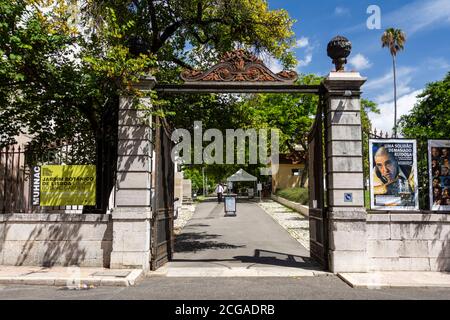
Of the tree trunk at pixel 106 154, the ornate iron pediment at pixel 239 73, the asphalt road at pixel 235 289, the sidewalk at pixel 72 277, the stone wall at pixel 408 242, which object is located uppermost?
the ornate iron pediment at pixel 239 73

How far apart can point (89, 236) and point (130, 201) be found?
1.37 m

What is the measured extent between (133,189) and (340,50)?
603 centimetres

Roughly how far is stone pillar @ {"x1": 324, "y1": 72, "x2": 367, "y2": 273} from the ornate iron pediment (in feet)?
3.79

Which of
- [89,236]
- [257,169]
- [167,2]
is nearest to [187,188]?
[257,169]

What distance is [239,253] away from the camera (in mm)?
12672

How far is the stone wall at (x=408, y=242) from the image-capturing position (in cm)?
962

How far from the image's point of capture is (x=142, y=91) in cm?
984

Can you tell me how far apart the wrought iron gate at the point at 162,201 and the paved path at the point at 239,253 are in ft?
1.35

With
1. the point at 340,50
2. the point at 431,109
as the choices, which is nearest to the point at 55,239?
the point at 340,50

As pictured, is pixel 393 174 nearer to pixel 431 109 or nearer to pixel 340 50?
pixel 340 50

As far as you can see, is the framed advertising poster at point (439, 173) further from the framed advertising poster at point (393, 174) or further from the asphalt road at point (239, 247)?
the asphalt road at point (239, 247)

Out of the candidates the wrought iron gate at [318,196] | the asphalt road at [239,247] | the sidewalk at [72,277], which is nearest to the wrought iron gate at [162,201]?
the asphalt road at [239,247]

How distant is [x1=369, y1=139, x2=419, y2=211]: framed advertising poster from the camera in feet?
32.8

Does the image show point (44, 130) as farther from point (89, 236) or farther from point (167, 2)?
point (167, 2)
